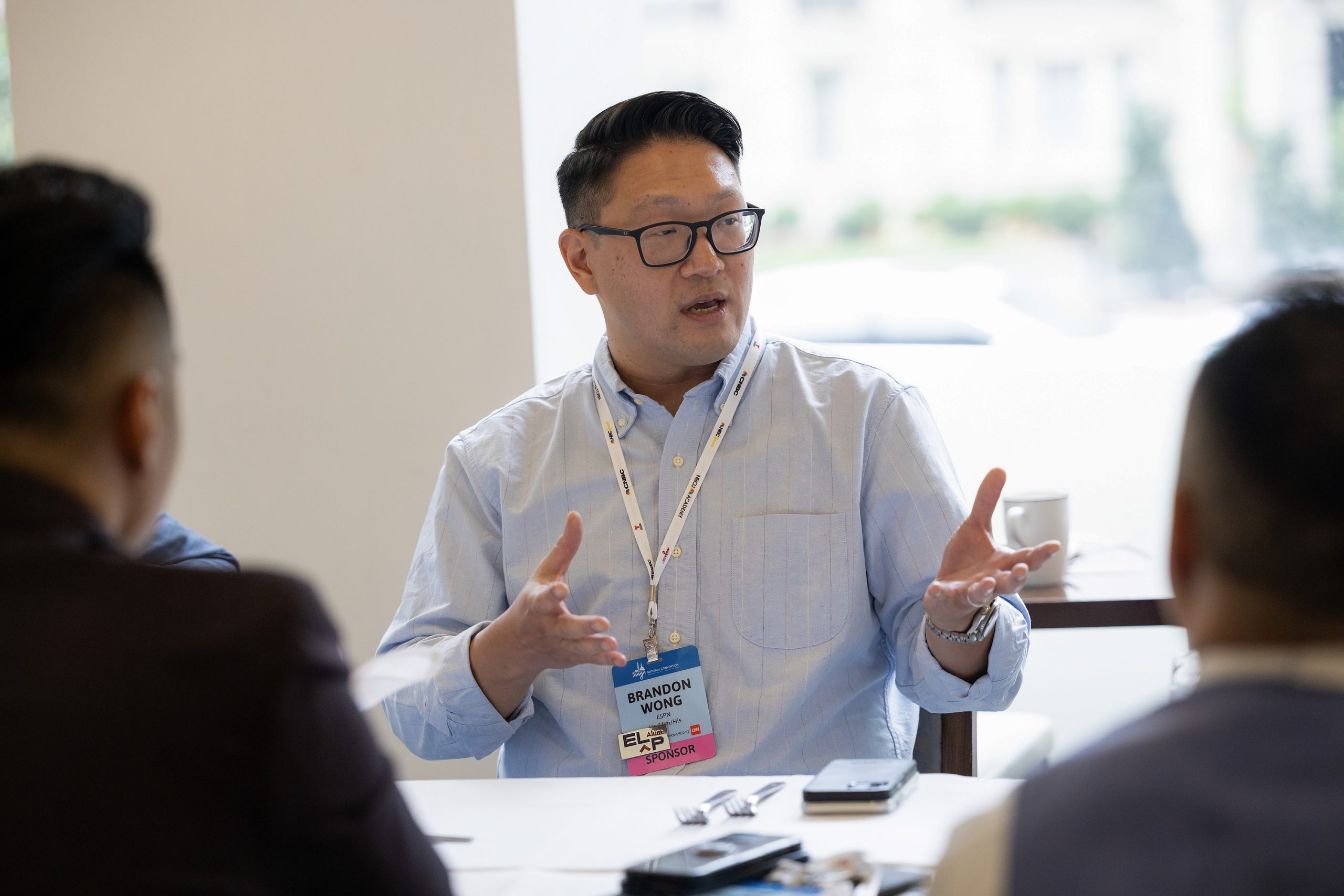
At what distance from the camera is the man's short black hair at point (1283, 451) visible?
690 millimetres

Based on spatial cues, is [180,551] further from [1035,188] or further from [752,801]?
[1035,188]

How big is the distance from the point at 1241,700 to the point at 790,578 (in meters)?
1.21

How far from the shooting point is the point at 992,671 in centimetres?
174

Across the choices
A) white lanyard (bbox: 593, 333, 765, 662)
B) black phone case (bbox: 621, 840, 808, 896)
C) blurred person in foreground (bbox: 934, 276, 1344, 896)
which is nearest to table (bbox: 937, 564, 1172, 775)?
white lanyard (bbox: 593, 333, 765, 662)

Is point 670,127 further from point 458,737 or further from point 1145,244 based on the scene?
point 1145,244

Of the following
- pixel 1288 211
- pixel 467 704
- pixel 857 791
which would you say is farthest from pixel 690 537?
pixel 1288 211

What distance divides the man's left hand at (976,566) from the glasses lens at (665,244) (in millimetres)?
681

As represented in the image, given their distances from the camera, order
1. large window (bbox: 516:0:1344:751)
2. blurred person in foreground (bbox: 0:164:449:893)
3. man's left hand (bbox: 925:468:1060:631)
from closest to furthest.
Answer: blurred person in foreground (bbox: 0:164:449:893)
man's left hand (bbox: 925:468:1060:631)
large window (bbox: 516:0:1344:751)

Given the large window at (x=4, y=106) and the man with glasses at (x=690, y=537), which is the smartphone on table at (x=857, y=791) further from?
the large window at (x=4, y=106)

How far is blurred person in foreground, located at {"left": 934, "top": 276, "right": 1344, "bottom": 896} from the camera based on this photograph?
2.02ft

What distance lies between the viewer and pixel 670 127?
80.8 inches

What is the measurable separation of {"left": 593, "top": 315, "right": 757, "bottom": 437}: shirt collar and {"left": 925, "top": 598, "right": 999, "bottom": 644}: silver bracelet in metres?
0.54

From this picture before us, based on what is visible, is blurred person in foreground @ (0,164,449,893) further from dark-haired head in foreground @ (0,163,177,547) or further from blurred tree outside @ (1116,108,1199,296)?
blurred tree outside @ (1116,108,1199,296)

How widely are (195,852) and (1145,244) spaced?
4.41 meters
